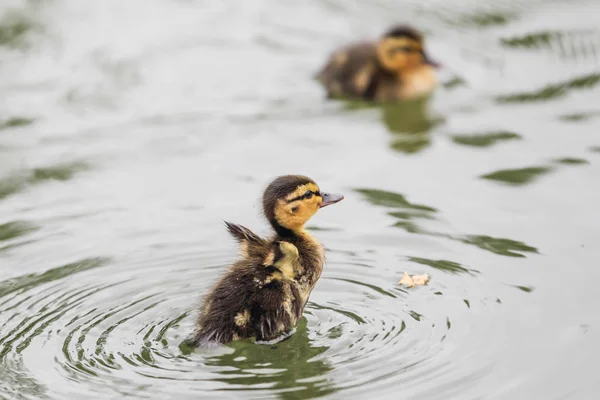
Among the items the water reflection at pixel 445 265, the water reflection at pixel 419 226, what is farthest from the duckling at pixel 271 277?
the water reflection at pixel 419 226

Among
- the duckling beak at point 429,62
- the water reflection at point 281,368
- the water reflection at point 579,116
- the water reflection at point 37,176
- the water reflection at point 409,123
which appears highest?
the duckling beak at point 429,62

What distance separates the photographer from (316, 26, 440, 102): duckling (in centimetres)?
795

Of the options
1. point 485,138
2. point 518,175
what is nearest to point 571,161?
point 518,175

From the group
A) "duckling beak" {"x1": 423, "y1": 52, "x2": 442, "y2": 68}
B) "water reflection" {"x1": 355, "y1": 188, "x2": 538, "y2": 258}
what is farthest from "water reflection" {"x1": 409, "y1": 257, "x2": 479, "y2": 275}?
"duckling beak" {"x1": 423, "y1": 52, "x2": 442, "y2": 68}

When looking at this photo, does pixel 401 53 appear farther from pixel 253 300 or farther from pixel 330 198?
pixel 253 300

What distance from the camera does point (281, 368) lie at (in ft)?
13.9

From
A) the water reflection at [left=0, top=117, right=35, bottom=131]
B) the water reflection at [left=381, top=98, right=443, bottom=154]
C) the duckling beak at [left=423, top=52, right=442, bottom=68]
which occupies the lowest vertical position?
the water reflection at [left=381, top=98, right=443, bottom=154]

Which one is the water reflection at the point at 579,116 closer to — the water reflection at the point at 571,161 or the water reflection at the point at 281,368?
the water reflection at the point at 571,161

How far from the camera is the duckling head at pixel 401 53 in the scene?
8.04m

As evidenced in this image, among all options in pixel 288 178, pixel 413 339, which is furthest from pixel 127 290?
pixel 413 339

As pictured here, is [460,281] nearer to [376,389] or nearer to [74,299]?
[376,389]

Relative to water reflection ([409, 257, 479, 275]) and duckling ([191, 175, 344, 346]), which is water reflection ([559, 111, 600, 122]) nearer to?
water reflection ([409, 257, 479, 275])

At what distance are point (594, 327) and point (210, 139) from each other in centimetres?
323

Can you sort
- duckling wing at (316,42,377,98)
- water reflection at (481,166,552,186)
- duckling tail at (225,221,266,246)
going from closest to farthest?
1. duckling tail at (225,221,266,246)
2. water reflection at (481,166,552,186)
3. duckling wing at (316,42,377,98)
